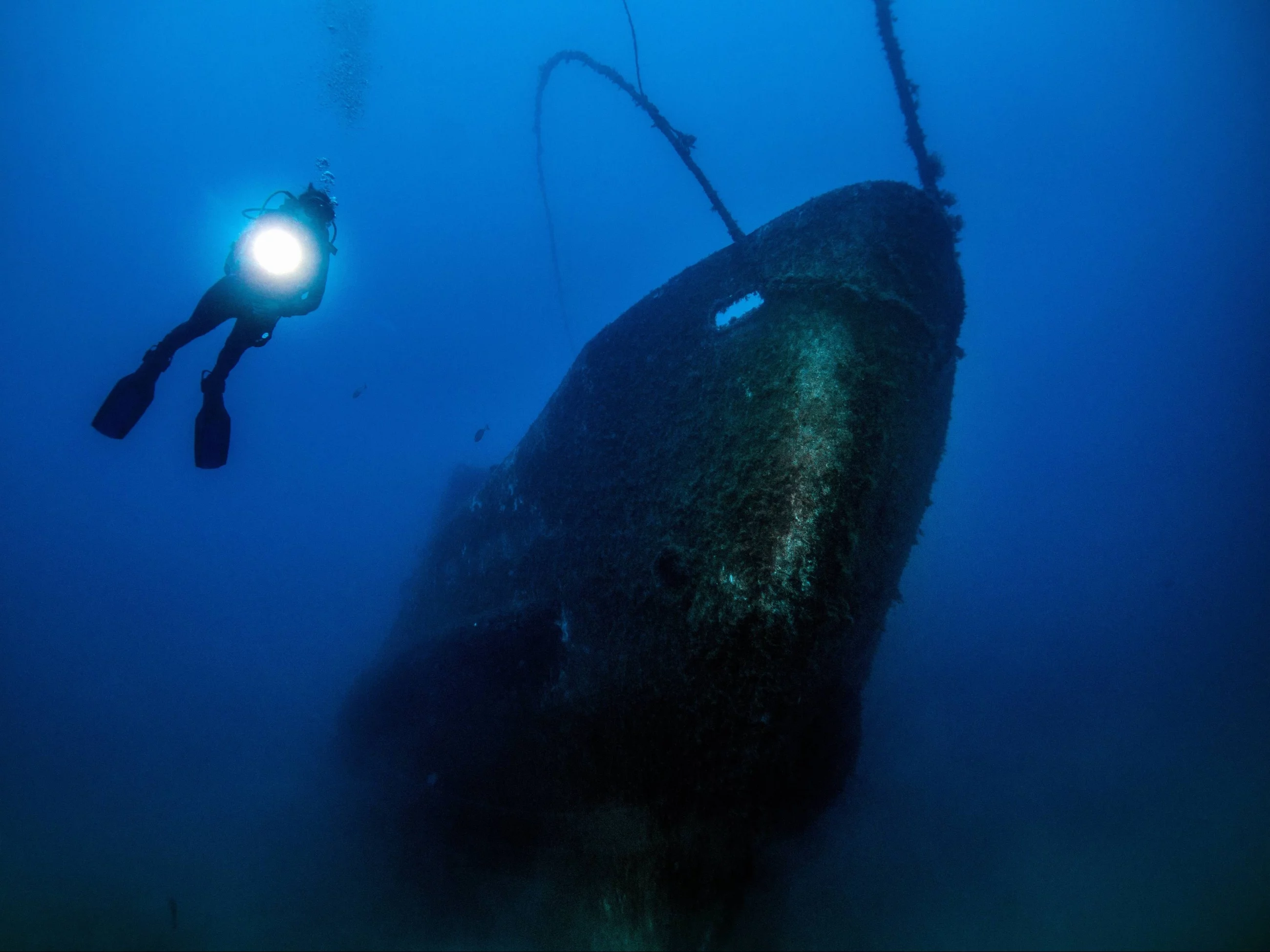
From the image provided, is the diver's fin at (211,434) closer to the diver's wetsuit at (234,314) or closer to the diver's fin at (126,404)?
the diver's wetsuit at (234,314)

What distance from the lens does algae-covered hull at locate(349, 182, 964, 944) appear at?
2.10 m

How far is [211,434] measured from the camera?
131 inches

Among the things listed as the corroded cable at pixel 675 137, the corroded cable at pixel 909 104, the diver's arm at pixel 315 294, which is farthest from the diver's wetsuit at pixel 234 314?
the corroded cable at pixel 909 104

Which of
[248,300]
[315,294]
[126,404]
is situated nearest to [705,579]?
[315,294]

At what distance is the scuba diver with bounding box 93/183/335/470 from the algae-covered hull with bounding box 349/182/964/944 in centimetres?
194

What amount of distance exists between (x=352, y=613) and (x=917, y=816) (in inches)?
560

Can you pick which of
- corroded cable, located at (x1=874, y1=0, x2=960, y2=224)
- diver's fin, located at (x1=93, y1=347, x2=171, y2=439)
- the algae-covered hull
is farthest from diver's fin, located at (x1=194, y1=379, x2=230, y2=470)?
corroded cable, located at (x1=874, y1=0, x2=960, y2=224)

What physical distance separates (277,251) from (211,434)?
126 centimetres

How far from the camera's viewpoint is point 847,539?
207 cm

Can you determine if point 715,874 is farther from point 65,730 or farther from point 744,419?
point 65,730

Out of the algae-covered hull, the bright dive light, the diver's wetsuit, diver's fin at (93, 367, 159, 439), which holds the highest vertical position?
the bright dive light

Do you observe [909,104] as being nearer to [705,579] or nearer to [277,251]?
[705,579]

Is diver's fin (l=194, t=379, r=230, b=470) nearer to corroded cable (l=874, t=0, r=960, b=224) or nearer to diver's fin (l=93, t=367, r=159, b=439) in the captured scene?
diver's fin (l=93, t=367, r=159, b=439)

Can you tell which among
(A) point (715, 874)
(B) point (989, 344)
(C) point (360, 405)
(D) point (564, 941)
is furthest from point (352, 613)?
(B) point (989, 344)
